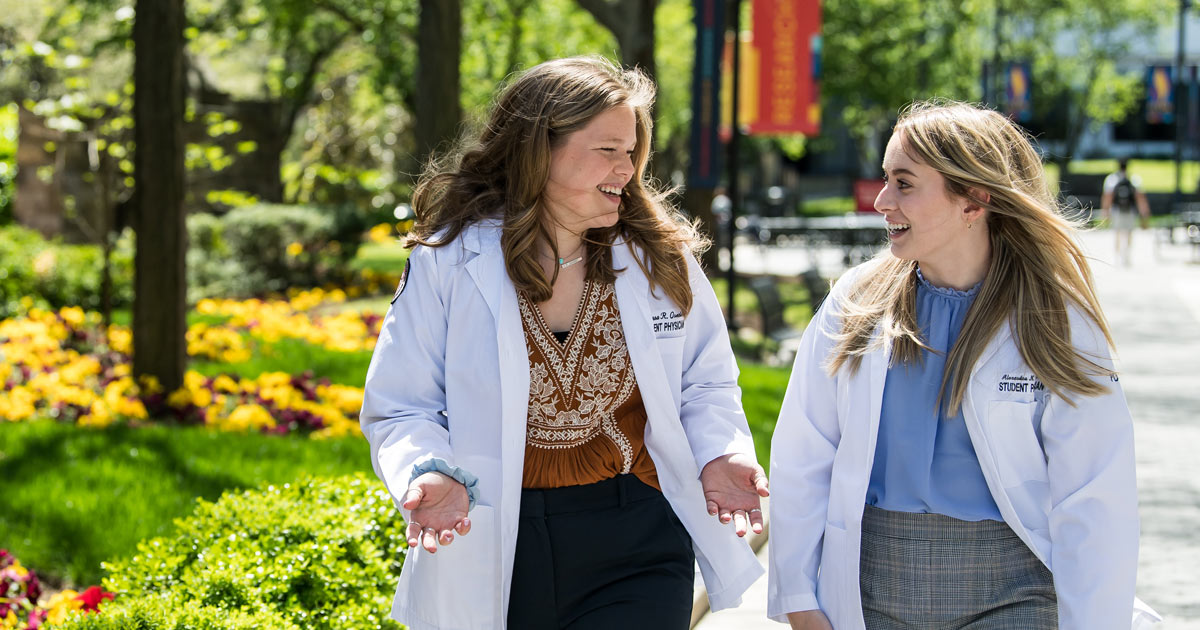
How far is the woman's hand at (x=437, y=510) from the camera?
2.64 meters

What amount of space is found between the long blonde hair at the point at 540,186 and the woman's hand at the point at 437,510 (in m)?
0.54

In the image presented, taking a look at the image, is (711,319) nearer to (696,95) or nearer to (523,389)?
(523,389)

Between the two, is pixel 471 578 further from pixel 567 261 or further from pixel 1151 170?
pixel 1151 170

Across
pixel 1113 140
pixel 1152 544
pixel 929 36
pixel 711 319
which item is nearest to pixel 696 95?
pixel 1152 544

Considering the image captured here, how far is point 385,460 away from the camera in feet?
9.21

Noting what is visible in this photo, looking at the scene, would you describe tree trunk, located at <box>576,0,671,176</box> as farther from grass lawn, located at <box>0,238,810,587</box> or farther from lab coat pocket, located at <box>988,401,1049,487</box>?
lab coat pocket, located at <box>988,401,1049,487</box>

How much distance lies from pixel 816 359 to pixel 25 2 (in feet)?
85.9

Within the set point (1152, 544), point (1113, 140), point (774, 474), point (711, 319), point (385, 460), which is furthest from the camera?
point (1113, 140)

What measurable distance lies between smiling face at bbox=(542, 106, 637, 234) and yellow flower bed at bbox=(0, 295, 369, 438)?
15.0 feet

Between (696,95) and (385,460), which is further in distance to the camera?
(696,95)

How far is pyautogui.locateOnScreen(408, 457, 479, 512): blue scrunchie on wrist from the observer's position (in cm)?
266

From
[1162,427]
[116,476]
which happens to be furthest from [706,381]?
[1162,427]

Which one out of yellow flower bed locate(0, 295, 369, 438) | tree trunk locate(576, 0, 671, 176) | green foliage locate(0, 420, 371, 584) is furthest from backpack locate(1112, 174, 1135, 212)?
green foliage locate(0, 420, 371, 584)

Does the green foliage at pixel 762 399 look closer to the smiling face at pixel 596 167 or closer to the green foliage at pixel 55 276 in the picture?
the smiling face at pixel 596 167
